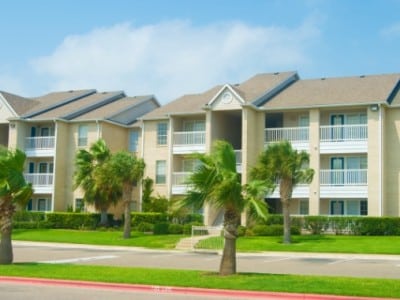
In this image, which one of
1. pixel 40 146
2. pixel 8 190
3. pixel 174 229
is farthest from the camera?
pixel 40 146

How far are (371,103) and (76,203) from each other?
77.7 feet

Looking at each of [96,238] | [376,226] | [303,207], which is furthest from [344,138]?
[96,238]

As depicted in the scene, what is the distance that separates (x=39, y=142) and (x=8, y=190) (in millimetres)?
30392

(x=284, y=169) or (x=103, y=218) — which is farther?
(x=103, y=218)

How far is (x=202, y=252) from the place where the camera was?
108 ft

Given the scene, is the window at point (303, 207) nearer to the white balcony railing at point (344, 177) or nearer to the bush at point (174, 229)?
the white balcony railing at point (344, 177)

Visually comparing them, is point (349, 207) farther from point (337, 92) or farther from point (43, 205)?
point (43, 205)

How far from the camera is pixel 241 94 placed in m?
44.4

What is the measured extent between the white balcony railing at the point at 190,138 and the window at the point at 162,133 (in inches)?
81.1

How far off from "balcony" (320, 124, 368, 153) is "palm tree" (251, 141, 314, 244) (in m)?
7.74

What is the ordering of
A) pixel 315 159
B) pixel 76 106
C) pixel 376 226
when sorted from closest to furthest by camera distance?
1. pixel 376 226
2. pixel 315 159
3. pixel 76 106

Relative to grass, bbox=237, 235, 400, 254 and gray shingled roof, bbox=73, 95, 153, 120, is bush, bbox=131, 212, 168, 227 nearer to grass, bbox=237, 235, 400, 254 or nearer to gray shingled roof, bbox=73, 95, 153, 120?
grass, bbox=237, 235, 400, 254

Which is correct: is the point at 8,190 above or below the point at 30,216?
above

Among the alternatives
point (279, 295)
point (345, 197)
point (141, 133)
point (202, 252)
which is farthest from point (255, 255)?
point (141, 133)
